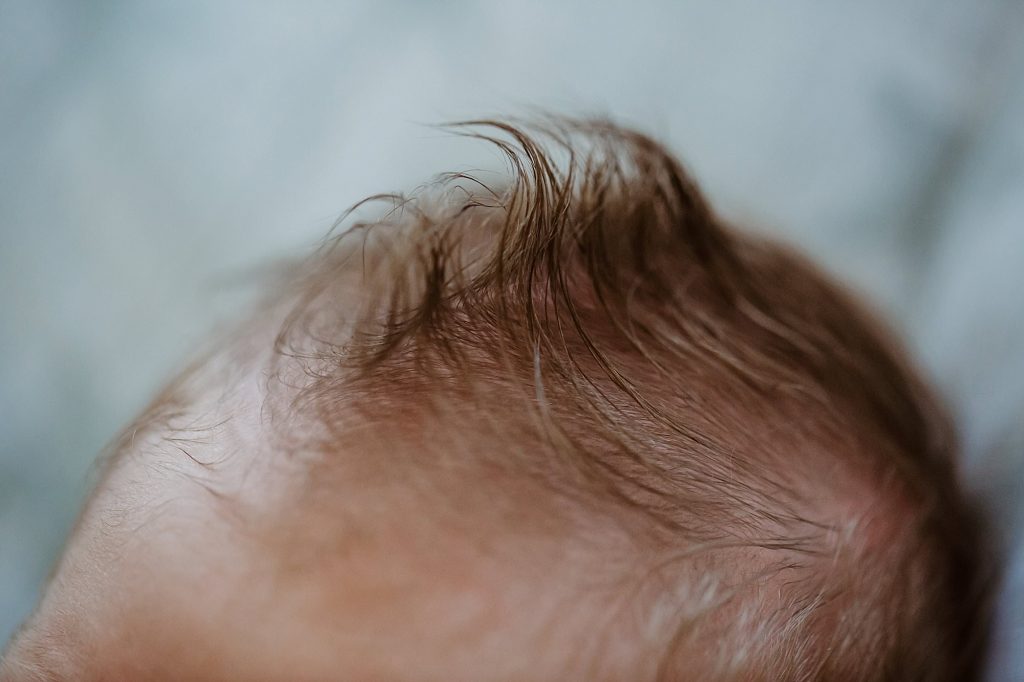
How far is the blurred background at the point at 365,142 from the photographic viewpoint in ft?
2.46

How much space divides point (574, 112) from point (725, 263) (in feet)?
0.70

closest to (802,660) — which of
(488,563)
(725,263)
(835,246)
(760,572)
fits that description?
(760,572)

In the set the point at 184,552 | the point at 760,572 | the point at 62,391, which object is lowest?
the point at 62,391

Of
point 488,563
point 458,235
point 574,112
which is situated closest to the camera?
point 488,563

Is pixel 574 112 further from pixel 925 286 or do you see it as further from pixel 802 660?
pixel 802 660

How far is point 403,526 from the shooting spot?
0.39m

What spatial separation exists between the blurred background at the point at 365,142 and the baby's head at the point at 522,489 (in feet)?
0.59

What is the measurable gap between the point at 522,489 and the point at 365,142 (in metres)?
0.50

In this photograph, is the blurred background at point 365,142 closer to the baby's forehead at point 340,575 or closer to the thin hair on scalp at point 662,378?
the thin hair on scalp at point 662,378

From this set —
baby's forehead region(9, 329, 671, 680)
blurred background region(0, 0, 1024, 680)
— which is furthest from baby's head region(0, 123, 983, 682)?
blurred background region(0, 0, 1024, 680)

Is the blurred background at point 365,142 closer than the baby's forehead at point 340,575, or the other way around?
the baby's forehead at point 340,575

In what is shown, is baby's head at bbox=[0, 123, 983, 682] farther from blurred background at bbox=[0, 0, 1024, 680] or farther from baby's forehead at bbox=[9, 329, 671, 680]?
blurred background at bbox=[0, 0, 1024, 680]

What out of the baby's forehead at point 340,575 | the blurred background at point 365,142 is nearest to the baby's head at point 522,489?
the baby's forehead at point 340,575

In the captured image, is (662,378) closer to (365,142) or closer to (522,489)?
(522,489)
